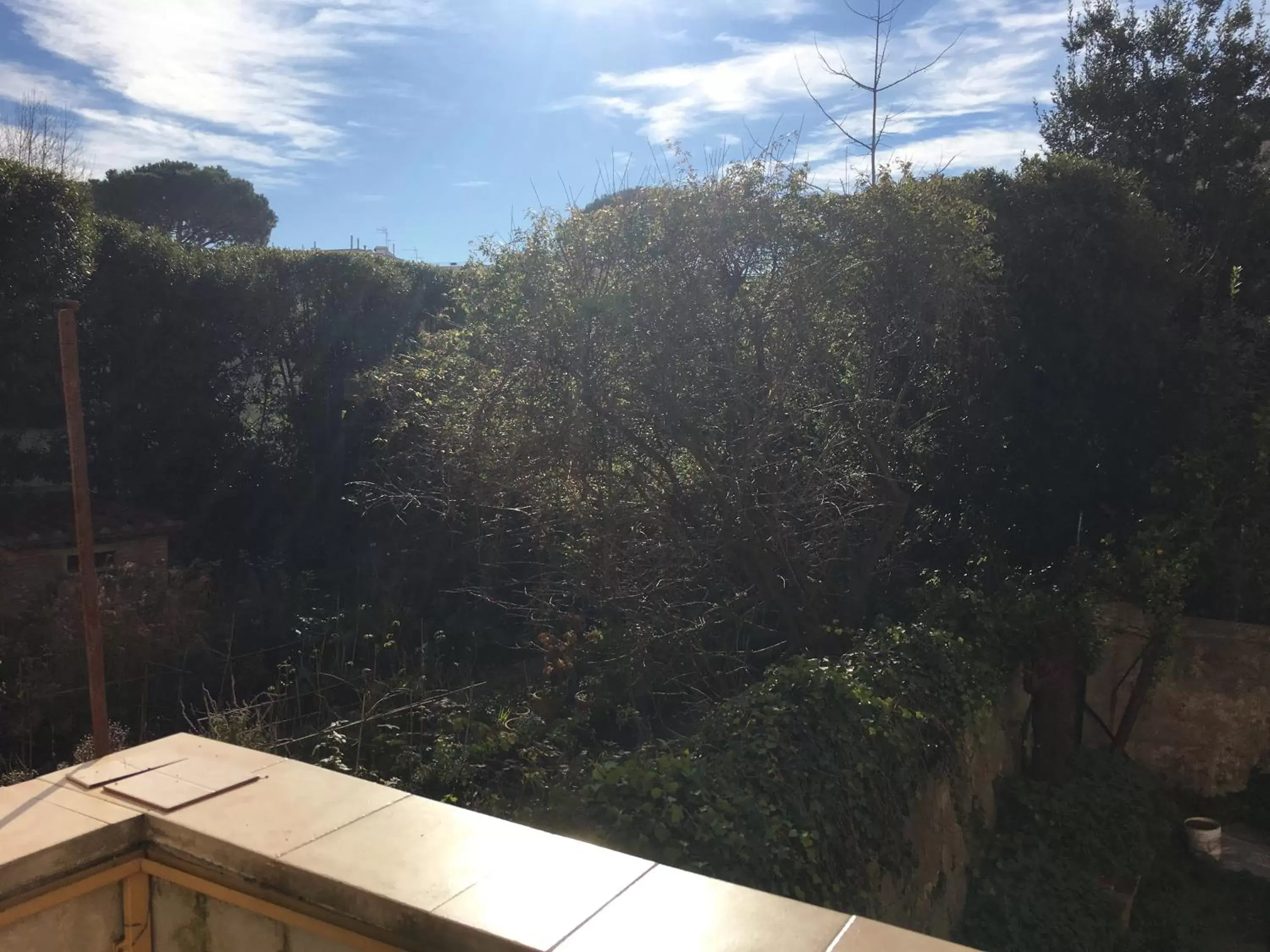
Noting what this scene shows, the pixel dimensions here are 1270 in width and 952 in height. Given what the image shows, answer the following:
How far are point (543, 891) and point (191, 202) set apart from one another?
2512cm

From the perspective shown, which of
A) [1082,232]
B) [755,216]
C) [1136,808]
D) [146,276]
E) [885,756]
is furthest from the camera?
[146,276]

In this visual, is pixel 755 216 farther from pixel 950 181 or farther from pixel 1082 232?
pixel 1082 232

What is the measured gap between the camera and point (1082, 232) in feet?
23.9

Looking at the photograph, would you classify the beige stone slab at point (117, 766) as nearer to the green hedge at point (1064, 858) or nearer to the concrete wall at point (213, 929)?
the concrete wall at point (213, 929)

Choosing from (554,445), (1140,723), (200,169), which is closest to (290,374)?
(554,445)

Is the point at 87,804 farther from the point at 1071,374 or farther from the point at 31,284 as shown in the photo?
the point at 31,284

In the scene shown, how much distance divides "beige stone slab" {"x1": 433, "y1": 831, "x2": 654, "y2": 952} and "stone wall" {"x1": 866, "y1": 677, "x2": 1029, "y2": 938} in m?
2.31

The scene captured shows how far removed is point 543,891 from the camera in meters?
1.39

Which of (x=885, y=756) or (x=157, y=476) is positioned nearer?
(x=885, y=756)

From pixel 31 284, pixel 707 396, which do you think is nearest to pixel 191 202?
pixel 31 284

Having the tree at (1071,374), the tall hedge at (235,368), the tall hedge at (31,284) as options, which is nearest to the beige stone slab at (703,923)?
the tree at (1071,374)

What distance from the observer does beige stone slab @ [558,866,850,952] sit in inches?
48.6

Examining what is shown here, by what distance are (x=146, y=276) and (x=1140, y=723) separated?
11.1m

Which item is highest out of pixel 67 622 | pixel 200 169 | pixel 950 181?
pixel 200 169
